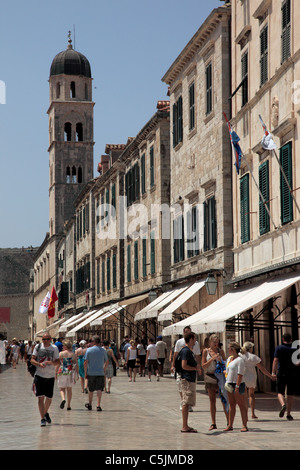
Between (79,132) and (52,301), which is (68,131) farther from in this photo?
(52,301)

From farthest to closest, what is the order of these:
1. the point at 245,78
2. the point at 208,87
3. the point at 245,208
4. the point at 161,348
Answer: the point at 161,348, the point at 208,87, the point at 245,78, the point at 245,208

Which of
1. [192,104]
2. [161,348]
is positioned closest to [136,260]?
[161,348]

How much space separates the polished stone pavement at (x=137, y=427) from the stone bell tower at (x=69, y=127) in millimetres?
65118

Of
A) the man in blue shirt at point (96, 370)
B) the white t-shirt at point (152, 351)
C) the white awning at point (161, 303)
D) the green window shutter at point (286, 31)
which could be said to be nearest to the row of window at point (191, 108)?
the white awning at point (161, 303)

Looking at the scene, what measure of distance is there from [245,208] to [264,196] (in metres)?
1.74

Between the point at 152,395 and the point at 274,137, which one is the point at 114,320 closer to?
the point at 152,395

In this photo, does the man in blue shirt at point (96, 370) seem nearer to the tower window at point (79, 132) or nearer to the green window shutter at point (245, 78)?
the green window shutter at point (245, 78)

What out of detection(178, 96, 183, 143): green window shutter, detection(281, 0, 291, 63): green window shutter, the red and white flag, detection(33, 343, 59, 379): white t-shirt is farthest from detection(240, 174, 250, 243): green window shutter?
the red and white flag

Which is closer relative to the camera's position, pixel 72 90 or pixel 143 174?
pixel 143 174

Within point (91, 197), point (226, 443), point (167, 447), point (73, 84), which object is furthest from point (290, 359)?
point (73, 84)

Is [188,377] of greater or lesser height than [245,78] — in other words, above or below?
below

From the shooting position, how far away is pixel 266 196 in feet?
71.7

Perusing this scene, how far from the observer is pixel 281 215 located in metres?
20.5

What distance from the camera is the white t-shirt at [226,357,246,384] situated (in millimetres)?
15047
